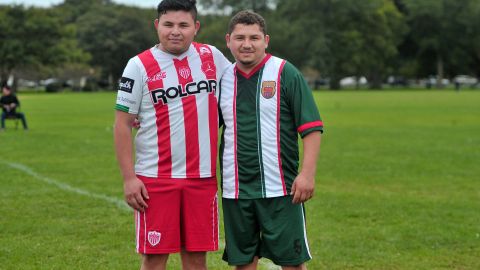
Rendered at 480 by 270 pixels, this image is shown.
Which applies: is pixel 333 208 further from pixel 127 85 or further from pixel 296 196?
pixel 127 85

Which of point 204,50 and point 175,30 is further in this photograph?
point 204,50

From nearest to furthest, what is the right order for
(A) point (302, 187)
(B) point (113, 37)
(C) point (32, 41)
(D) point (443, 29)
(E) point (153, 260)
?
(A) point (302, 187) < (E) point (153, 260) < (C) point (32, 41) < (B) point (113, 37) < (D) point (443, 29)

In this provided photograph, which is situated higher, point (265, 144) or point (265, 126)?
point (265, 126)

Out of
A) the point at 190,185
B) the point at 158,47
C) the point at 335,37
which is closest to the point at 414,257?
the point at 190,185

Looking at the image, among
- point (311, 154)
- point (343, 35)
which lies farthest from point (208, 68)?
point (343, 35)

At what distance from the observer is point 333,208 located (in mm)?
8219

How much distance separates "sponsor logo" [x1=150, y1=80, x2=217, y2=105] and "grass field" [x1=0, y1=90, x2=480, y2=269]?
2.11 meters

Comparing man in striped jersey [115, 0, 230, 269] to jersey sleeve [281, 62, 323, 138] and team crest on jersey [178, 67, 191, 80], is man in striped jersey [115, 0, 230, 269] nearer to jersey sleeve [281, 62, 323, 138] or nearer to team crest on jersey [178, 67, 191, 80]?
team crest on jersey [178, 67, 191, 80]

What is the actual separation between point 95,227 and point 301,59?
73.8 metres

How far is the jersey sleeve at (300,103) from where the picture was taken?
3.98 metres

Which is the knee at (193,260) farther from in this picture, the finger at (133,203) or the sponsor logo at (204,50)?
the sponsor logo at (204,50)

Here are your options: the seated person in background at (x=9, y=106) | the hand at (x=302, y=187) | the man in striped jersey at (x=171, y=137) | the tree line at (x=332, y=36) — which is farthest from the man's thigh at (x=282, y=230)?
the tree line at (x=332, y=36)

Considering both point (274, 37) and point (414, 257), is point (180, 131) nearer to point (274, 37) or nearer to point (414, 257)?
point (414, 257)

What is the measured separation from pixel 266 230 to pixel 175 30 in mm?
1290
